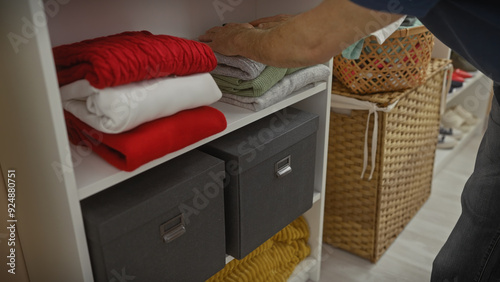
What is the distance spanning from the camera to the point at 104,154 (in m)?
0.81

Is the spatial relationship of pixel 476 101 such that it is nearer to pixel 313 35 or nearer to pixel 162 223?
pixel 313 35

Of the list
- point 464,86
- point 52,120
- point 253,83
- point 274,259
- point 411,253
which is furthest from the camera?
point 464,86

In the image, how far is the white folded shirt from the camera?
0.73 metres

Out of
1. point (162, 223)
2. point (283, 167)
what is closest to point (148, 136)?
point (162, 223)

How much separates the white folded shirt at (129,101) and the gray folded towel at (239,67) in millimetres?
185

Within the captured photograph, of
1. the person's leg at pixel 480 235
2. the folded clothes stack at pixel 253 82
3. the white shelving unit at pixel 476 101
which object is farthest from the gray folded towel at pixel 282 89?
the white shelving unit at pixel 476 101

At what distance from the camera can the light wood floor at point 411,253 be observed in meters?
1.48

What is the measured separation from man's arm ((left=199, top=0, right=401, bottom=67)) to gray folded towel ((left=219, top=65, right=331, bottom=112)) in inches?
4.4

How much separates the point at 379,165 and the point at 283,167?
429 mm

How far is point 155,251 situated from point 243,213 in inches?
9.7

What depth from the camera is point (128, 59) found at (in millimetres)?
744

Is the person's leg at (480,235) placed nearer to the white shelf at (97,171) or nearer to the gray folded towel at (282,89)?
the gray folded towel at (282,89)

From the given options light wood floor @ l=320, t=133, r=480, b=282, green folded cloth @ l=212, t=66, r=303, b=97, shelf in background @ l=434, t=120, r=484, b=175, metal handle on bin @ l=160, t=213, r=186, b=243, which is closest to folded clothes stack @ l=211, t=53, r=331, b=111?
green folded cloth @ l=212, t=66, r=303, b=97

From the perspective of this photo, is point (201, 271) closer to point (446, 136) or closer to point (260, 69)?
point (260, 69)
